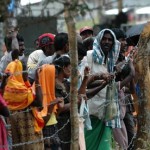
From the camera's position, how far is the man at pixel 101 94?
8.76m

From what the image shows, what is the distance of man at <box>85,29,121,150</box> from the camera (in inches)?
345

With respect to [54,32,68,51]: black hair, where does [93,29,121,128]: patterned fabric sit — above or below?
below

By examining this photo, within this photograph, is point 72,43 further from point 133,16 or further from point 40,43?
point 133,16

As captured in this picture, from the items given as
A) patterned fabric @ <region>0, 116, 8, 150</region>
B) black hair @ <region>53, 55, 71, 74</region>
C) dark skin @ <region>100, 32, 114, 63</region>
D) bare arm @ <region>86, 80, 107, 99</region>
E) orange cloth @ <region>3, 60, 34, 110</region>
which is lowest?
patterned fabric @ <region>0, 116, 8, 150</region>

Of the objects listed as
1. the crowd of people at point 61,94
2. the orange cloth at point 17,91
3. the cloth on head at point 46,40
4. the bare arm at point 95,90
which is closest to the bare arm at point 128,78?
the crowd of people at point 61,94

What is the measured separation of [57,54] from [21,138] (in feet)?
3.96

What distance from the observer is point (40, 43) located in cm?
941

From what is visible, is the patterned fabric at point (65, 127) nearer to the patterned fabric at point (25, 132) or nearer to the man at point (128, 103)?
the patterned fabric at point (25, 132)

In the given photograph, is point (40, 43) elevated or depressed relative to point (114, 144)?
elevated

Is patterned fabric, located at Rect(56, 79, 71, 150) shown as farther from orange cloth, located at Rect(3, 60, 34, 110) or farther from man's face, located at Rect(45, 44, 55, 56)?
man's face, located at Rect(45, 44, 55, 56)

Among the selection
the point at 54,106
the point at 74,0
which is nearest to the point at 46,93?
the point at 54,106

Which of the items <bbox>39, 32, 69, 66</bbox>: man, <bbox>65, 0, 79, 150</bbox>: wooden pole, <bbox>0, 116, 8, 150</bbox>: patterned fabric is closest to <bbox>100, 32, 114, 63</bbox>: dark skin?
<bbox>39, 32, 69, 66</bbox>: man

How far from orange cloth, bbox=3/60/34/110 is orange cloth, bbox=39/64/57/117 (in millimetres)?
225

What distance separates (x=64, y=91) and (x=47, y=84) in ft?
0.96
